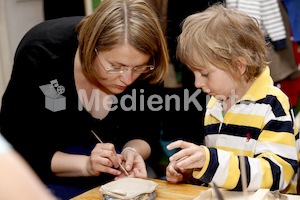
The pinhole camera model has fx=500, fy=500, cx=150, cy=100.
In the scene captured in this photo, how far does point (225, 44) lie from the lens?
136cm

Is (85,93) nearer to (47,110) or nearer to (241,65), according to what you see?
(47,110)

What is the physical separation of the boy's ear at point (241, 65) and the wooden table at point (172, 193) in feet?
1.18

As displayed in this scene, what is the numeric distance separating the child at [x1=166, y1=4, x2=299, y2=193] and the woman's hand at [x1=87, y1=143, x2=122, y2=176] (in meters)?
0.20

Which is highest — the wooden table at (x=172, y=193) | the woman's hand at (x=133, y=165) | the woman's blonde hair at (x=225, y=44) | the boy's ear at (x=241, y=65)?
the woman's blonde hair at (x=225, y=44)

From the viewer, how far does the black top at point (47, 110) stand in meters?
1.62

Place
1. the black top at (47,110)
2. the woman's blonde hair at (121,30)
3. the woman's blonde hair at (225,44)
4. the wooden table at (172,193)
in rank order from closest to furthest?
the wooden table at (172,193), the woman's blonde hair at (225,44), the woman's blonde hair at (121,30), the black top at (47,110)

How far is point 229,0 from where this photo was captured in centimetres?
224

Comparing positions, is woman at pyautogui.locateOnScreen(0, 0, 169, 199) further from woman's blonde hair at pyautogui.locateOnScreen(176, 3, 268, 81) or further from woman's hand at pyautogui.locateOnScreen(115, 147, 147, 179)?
woman's blonde hair at pyautogui.locateOnScreen(176, 3, 268, 81)

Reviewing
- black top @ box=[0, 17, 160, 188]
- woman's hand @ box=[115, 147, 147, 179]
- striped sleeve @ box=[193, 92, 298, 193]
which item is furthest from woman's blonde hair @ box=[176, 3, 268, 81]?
black top @ box=[0, 17, 160, 188]

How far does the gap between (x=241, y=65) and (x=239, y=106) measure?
0.37ft

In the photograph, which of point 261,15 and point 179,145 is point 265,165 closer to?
point 179,145

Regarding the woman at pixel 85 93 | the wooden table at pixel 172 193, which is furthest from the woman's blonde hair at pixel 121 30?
the wooden table at pixel 172 193

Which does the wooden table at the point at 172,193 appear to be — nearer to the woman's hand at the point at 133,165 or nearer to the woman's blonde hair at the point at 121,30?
the woman's hand at the point at 133,165

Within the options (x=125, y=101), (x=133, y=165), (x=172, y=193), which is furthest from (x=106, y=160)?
(x=125, y=101)
